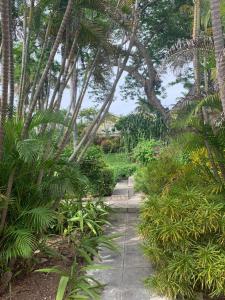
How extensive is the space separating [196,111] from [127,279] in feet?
6.94

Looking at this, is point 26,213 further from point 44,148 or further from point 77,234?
point 77,234

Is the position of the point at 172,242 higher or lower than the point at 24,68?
lower

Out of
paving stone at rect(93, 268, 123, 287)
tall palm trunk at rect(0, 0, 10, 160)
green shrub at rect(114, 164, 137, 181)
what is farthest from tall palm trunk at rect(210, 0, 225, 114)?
green shrub at rect(114, 164, 137, 181)

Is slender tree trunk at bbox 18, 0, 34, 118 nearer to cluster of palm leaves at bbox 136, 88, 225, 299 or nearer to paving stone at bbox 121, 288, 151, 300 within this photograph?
cluster of palm leaves at bbox 136, 88, 225, 299

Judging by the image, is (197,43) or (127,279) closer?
(127,279)

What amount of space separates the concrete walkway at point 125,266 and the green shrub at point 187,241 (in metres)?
0.19

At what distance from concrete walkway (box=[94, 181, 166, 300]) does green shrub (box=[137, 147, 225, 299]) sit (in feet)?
0.63

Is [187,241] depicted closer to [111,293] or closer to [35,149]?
[111,293]

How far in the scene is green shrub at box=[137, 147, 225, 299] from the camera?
13.4 feet

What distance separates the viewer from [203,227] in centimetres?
434

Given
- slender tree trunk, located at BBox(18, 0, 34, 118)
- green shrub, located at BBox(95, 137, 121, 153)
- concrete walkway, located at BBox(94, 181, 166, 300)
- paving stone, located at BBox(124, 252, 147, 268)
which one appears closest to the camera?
concrete walkway, located at BBox(94, 181, 166, 300)

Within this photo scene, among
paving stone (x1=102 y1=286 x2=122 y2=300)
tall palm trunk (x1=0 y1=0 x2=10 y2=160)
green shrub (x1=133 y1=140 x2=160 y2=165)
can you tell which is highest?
tall palm trunk (x1=0 y1=0 x2=10 y2=160)

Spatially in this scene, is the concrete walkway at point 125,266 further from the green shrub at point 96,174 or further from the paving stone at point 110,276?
the green shrub at point 96,174

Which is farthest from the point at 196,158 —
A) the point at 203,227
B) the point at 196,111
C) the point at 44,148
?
the point at 44,148
